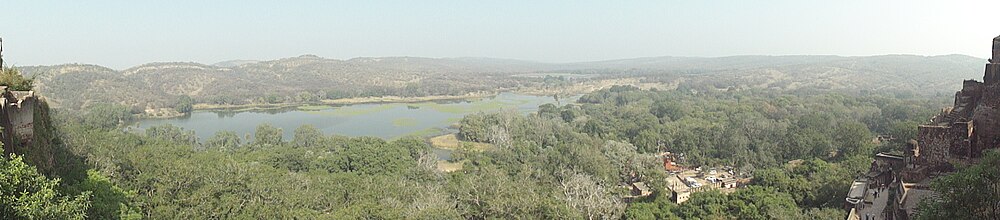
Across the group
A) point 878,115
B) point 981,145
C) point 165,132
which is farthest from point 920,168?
point 878,115

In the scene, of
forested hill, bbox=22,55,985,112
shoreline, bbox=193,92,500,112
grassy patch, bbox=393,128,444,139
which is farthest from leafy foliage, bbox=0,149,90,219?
shoreline, bbox=193,92,500,112

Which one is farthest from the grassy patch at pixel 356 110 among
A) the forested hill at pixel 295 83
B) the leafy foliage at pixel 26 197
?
the leafy foliage at pixel 26 197

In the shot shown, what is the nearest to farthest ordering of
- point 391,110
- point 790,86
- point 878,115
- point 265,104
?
point 878,115 < point 391,110 < point 265,104 < point 790,86

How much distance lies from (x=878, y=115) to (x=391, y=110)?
68.4 m

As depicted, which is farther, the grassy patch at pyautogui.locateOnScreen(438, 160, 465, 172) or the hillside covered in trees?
the grassy patch at pyautogui.locateOnScreen(438, 160, 465, 172)

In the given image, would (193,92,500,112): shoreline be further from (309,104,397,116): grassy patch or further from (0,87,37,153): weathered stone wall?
(0,87,37,153): weathered stone wall

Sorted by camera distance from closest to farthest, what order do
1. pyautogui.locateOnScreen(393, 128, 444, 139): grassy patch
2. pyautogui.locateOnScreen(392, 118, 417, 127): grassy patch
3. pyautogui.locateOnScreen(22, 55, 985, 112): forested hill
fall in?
pyautogui.locateOnScreen(393, 128, 444, 139): grassy patch, pyautogui.locateOnScreen(392, 118, 417, 127): grassy patch, pyautogui.locateOnScreen(22, 55, 985, 112): forested hill

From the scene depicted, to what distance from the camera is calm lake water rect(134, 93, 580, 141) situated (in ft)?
237

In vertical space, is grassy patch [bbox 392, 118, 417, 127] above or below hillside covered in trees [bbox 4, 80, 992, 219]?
below

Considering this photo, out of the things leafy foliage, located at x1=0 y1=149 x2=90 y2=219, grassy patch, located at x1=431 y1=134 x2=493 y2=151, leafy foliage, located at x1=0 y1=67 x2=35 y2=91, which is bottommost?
grassy patch, located at x1=431 y1=134 x2=493 y2=151

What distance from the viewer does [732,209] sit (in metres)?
24.0

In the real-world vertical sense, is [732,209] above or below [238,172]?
below

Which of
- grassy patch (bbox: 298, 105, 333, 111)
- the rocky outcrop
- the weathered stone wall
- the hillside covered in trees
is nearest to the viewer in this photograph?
the weathered stone wall

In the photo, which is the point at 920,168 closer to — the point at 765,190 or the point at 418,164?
the point at 765,190
